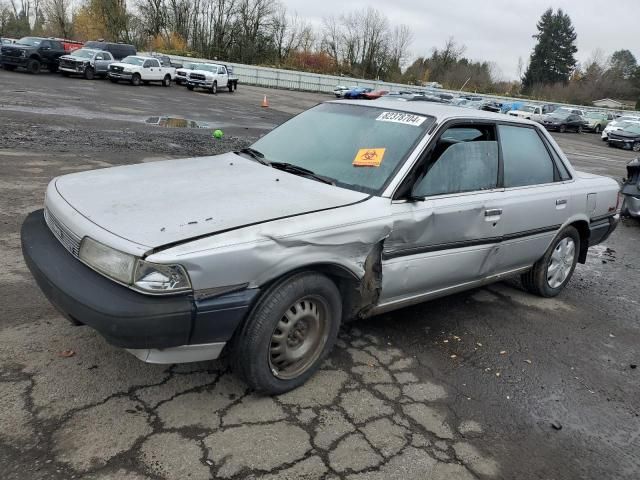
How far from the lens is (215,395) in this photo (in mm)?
2934

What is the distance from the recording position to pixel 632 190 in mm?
8930

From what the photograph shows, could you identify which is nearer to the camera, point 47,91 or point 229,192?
point 229,192

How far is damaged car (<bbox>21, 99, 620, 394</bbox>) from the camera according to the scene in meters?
2.46

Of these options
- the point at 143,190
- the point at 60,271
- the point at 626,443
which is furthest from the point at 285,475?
the point at 626,443

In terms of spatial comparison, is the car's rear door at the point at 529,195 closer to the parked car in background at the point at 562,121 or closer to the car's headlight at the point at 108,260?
the car's headlight at the point at 108,260

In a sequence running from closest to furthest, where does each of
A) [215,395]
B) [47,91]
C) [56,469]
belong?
[56,469] < [215,395] < [47,91]

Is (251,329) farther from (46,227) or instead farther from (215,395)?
(46,227)

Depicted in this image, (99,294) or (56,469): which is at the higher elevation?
(99,294)

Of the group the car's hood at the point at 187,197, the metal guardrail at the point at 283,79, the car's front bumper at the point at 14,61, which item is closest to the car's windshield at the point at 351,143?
the car's hood at the point at 187,197

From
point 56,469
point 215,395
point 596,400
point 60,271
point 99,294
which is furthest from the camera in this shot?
point 596,400

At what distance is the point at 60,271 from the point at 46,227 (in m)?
0.63

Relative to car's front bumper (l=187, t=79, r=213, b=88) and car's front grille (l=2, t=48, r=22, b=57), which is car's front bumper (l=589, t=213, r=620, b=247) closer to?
car's front bumper (l=187, t=79, r=213, b=88)

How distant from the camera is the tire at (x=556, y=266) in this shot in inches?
189

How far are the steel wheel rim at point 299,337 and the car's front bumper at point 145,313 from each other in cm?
34
